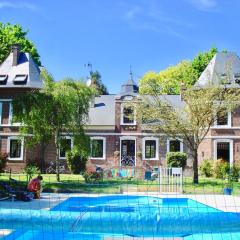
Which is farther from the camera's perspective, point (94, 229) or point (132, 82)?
point (132, 82)

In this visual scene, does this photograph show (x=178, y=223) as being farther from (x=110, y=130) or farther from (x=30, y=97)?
(x=110, y=130)

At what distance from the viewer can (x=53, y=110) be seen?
2562 centimetres

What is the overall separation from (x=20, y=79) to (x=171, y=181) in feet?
60.7

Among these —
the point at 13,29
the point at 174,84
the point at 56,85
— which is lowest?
the point at 56,85

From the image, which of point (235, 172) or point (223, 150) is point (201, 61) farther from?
point (235, 172)

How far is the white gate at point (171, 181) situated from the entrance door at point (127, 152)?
9444mm

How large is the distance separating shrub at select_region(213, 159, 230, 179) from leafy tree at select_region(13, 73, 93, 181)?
11.7 metres

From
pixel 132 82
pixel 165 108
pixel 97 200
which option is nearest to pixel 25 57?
pixel 132 82

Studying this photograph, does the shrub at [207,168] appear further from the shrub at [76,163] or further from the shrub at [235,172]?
the shrub at [76,163]

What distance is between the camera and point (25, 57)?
3919 centimetres

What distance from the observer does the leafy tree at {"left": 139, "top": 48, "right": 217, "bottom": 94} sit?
5269 centimetres

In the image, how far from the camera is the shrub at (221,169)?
30836 mm

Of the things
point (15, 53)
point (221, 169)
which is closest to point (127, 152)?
point (221, 169)

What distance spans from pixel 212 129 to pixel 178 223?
31.0 meters
